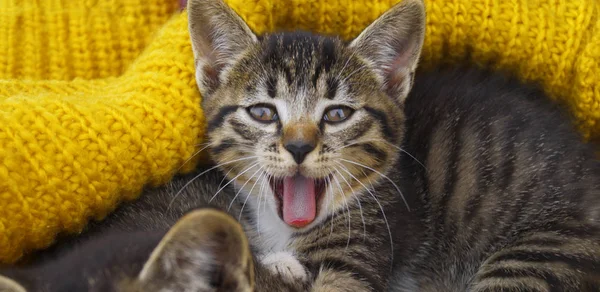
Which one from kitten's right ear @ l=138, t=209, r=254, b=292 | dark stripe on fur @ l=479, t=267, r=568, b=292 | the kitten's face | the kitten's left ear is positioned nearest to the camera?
kitten's right ear @ l=138, t=209, r=254, b=292

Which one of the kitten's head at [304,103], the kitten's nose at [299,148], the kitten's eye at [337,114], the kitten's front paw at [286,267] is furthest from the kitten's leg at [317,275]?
the kitten's eye at [337,114]

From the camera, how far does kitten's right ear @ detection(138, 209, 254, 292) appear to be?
1.07 m

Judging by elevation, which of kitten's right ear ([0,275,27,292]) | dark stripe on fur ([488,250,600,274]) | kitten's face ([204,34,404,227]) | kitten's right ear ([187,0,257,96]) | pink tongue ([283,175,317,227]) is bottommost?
dark stripe on fur ([488,250,600,274])

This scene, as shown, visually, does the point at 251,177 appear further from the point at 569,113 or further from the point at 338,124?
the point at 569,113

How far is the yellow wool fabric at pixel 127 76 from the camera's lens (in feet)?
5.24

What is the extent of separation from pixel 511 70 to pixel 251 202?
83 centimetres

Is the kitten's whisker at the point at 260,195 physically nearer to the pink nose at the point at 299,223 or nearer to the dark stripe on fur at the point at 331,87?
the pink nose at the point at 299,223

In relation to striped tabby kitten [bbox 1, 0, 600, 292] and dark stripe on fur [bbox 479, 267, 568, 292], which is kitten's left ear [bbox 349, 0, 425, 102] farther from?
dark stripe on fur [bbox 479, 267, 568, 292]

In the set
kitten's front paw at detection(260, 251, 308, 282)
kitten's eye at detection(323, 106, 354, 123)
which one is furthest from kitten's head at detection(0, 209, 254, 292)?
kitten's eye at detection(323, 106, 354, 123)

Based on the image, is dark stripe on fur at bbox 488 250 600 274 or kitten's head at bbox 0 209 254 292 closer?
kitten's head at bbox 0 209 254 292

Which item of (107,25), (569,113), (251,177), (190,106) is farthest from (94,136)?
(569,113)

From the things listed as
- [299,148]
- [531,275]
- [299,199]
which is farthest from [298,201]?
[531,275]

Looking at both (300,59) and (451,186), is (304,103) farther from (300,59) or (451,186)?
(451,186)

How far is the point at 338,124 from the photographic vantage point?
167 cm
